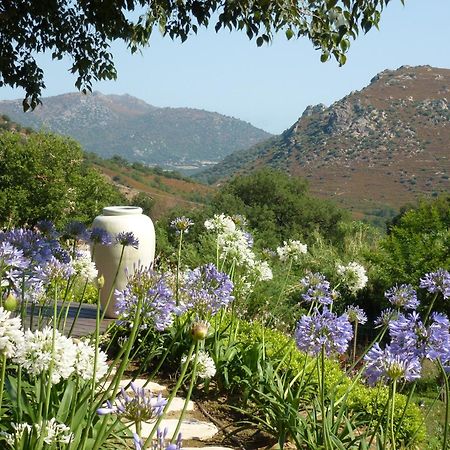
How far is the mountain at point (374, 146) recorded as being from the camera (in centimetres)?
8188

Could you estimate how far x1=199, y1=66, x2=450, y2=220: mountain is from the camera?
81.9m

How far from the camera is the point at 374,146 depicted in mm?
92688

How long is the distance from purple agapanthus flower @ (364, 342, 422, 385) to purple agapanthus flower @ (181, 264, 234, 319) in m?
0.59

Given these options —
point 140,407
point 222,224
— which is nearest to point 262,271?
point 222,224

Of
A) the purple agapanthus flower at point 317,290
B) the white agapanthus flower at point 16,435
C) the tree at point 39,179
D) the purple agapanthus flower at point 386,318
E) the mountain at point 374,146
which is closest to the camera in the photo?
the white agapanthus flower at point 16,435

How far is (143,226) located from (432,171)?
81.8 meters

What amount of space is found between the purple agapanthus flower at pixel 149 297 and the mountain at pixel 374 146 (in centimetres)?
7266

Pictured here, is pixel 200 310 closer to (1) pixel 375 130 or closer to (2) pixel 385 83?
(1) pixel 375 130

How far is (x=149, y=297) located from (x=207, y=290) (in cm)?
46

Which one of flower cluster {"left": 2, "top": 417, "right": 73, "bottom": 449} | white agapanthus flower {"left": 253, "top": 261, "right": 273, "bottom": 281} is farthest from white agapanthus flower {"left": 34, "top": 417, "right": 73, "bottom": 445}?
white agapanthus flower {"left": 253, "top": 261, "right": 273, "bottom": 281}

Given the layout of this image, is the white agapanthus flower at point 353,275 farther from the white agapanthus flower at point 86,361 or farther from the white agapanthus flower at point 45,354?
the white agapanthus flower at point 45,354

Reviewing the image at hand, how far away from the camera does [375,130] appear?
310 ft

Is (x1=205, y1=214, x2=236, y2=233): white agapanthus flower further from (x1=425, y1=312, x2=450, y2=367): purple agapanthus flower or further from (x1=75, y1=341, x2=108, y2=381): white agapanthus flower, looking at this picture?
(x1=75, y1=341, x2=108, y2=381): white agapanthus flower

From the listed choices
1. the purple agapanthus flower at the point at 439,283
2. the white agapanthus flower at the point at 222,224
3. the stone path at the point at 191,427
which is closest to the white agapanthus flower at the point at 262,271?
the white agapanthus flower at the point at 222,224
